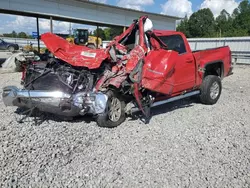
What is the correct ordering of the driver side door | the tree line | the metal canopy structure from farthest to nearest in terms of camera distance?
1. the tree line
2. the metal canopy structure
3. the driver side door

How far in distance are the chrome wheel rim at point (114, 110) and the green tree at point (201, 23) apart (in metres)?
79.6

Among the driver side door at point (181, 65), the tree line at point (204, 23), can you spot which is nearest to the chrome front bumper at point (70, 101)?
the driver side door at point (181, 65)

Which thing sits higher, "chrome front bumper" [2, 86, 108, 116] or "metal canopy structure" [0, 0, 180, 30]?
"metal canopy structure" [0, 0, 180, 30]

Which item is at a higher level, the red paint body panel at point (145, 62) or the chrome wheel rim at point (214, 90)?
the red paint body panel at point (145, 62)

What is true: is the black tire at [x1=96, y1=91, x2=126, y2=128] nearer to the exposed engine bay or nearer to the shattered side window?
the exposed engine bay

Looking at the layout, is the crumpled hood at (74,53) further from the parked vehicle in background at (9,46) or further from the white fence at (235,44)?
the parked vehicle in background at (9,46)

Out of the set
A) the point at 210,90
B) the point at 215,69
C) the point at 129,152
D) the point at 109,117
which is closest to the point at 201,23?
the point at 215,69

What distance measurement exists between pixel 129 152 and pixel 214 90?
4031mm

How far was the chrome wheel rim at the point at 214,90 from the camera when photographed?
22.7 ft

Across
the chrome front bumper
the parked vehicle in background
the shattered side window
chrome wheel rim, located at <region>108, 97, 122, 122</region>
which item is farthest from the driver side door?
the parked vehicle in background

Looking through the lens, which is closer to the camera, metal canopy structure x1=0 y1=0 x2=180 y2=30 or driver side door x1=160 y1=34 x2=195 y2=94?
driver side door x1=160 y1=34 x2=195 y2=94

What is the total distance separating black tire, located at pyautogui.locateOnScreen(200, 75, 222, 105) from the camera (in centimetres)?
670

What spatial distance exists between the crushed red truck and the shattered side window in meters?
0.12

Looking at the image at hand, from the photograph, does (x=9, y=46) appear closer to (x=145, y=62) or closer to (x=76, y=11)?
(x=76, y=11)
